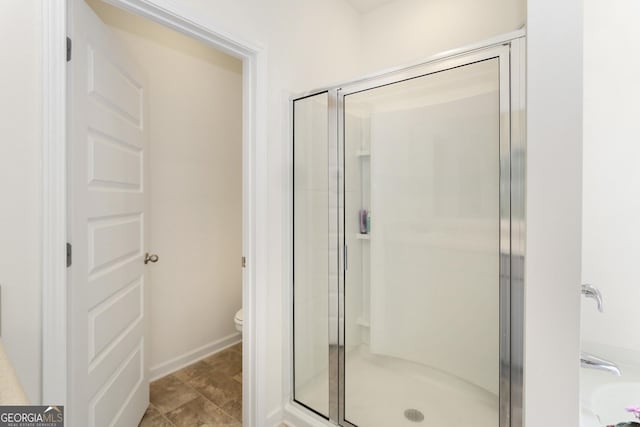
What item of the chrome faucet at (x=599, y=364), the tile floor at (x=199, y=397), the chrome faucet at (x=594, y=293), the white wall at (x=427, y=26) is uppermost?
the white wall at (x=427, y=26)

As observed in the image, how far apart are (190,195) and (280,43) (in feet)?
4.43

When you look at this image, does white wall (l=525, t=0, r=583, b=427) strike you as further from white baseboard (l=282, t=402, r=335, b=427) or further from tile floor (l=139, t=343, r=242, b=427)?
tile floor (l=139, t=343, r=242, b=427)

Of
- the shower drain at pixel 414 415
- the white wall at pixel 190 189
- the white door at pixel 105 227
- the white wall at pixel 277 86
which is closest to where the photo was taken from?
the white door at pixel 105 227

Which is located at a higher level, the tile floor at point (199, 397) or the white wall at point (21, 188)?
the white wall at point (21, 188)

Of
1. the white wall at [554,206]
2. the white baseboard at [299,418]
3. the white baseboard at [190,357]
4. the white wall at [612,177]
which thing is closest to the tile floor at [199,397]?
the white baseboard at [190,357]

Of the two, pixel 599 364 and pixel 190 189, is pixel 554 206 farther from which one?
pixel 190 189

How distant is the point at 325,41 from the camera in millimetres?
2145

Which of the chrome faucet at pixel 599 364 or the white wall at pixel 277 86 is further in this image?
the white wall at pixel 277 86

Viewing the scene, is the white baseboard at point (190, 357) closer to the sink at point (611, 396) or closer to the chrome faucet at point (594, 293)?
the sink at point (611, 396)

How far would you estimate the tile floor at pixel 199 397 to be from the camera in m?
1.78

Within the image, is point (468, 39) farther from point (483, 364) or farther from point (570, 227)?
point (483, 364)

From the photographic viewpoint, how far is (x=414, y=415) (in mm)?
1514

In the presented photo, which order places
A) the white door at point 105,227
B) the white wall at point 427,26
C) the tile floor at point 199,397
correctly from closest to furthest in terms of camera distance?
the white door at point 105,227
the tile floor at point 199,397
the white wall at point 427,26

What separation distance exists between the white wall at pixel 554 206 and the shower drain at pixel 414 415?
81 centimetres
